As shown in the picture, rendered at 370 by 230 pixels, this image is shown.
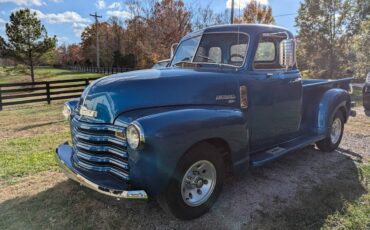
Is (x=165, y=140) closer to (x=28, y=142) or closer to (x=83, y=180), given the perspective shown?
(x=83, y=180)

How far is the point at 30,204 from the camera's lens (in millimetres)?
3906

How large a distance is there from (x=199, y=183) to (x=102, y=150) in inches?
44.5

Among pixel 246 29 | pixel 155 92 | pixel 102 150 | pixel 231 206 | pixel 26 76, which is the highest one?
pixel 246 29

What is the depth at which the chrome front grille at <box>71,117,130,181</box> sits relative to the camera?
3066 mm

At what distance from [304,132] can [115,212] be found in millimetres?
3478

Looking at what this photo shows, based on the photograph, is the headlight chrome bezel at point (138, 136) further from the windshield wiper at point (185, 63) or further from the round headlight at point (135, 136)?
the windshield wiper at point (185, 63)

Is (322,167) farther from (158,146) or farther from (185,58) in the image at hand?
(158,146)

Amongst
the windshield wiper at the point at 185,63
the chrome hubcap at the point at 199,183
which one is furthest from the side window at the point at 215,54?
the chrome hubcap at the point at 199,183

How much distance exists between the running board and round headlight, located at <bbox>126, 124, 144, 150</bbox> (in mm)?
1754

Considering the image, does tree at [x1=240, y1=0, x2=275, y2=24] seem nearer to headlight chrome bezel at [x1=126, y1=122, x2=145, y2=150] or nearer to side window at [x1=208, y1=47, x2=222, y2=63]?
side window at [x1=208, y1=47, x2=222, y2=63]

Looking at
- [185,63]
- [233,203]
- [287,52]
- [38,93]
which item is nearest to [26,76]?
[38,93]

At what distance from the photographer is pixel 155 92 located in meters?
3.34

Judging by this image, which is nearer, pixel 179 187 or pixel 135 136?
pixel 135 136

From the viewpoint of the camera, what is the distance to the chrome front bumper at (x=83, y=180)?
2873mm
